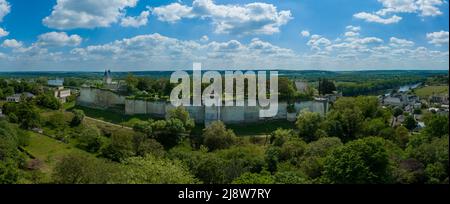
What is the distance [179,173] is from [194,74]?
17.5 m

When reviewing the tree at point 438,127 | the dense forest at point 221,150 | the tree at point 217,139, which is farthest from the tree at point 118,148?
the tree at point 438,127

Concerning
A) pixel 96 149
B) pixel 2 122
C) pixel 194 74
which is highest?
pixel 194 74

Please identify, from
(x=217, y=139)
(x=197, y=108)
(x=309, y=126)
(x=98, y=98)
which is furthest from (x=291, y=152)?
(x=98, y=98)

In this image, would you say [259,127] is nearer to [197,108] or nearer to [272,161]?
[197,108]

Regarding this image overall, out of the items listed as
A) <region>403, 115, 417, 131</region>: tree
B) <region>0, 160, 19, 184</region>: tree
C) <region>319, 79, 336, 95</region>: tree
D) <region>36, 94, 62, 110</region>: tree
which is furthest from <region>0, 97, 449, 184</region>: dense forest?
<region>319, 79, 336, 95</region>: tree

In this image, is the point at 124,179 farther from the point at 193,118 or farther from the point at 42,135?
the point at 193,118

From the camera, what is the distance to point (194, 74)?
2739cm

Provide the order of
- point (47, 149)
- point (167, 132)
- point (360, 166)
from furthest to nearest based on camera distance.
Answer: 1. point (167, 132)
2. point (47, 149)
3. point (360, 166)

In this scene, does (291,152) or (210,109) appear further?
(210,109)

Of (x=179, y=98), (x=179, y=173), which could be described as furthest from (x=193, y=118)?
(x=179, y=173)

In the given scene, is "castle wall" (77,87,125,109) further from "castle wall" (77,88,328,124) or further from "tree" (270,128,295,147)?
"tree" (270,128,295,147)

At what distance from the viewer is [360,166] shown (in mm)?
9469
